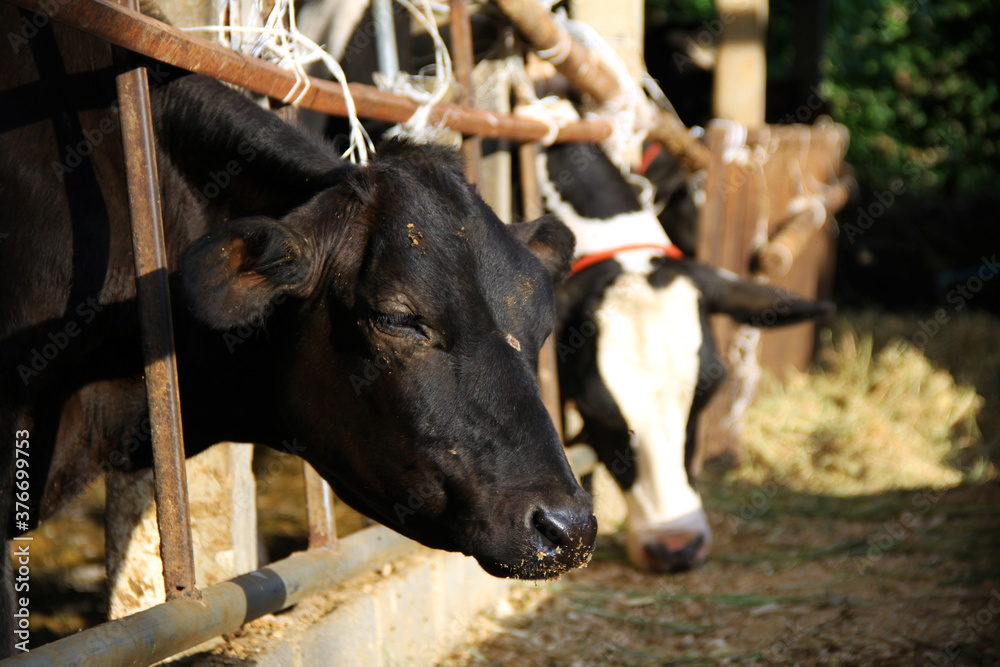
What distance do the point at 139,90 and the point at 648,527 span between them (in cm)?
244

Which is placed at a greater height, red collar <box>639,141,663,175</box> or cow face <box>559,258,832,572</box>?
red collar <box>639,141,663,175</box>

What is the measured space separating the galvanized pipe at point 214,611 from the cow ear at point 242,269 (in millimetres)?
565

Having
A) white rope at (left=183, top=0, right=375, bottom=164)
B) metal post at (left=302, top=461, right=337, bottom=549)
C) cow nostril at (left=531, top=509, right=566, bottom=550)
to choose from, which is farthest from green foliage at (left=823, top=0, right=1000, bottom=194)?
cow nostril at (left=531, top=509, right=566, bottom=550)

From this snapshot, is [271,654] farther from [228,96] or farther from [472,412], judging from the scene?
[228,96]

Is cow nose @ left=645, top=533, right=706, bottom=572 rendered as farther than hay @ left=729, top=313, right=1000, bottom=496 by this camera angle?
No

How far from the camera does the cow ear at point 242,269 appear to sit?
1.76 meters

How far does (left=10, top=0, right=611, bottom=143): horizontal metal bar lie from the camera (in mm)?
1721

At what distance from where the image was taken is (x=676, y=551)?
3523 mm

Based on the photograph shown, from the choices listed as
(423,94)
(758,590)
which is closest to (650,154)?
(423,94)

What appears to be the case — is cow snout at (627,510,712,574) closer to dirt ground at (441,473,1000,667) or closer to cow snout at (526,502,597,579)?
dirt ground at (441,473,1000,667)

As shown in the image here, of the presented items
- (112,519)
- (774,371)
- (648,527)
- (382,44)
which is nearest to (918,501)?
(648,527)

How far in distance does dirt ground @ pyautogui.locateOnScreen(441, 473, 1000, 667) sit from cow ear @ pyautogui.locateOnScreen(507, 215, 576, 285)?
128cm

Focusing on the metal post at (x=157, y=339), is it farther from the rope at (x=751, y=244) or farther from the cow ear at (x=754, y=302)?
the rope at (x=751, y=244)

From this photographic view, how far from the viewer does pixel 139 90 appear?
6.12ft
